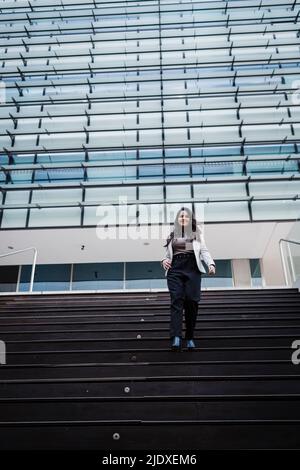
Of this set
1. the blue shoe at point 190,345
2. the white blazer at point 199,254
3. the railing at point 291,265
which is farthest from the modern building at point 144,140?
the blue shoe at point 190,345

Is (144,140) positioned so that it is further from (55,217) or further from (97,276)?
(97,276)

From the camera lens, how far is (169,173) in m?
13.1

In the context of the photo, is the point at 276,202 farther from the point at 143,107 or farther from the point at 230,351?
the point at 230,351

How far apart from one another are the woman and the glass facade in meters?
7.53

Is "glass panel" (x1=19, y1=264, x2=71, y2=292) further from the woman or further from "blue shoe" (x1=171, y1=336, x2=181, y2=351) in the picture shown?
"blue shoe" (x1=171, y1=336, x2=181, y2=351)

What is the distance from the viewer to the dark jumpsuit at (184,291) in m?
3.79

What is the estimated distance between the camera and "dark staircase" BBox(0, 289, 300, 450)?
8.87 ft

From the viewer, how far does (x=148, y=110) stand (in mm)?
14203

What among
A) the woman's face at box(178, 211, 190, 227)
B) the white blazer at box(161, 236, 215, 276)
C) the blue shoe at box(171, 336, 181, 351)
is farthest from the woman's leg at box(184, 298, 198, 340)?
the woman's face at box(178, 211, 190, 227)

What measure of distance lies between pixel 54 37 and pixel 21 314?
47.8ft

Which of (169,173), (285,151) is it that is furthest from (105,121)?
(285,151)

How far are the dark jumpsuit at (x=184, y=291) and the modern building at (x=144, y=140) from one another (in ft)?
25.0

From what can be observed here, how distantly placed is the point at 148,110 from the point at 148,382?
492 inches

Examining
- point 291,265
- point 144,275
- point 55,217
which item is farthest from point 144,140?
point 291,265
